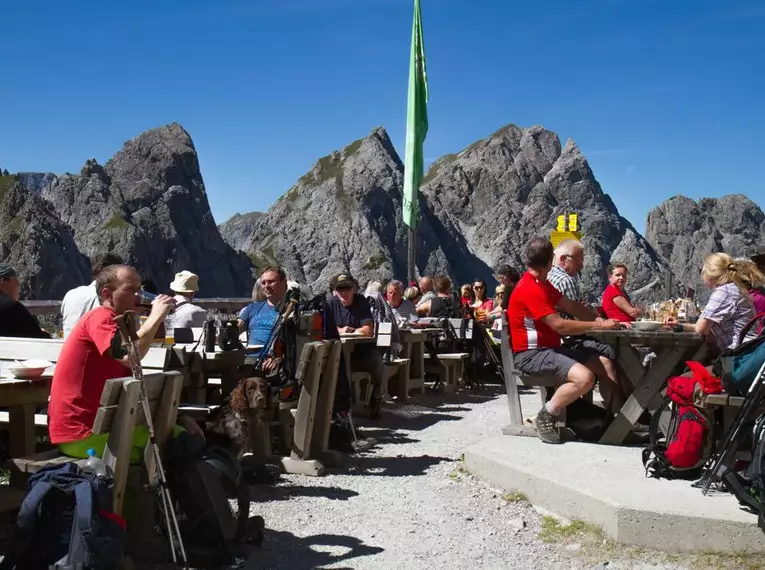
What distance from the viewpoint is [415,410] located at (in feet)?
32.2

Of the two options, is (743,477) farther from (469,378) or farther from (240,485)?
(469,378)

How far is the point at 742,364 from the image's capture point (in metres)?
4.81

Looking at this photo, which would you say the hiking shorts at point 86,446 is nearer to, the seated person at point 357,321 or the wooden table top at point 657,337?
the wooden table top at point 657,337

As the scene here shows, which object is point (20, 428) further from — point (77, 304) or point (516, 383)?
point (516, 383)

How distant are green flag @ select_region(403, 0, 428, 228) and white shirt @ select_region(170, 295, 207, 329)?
15.9 ft

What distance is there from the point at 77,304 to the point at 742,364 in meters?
5.07

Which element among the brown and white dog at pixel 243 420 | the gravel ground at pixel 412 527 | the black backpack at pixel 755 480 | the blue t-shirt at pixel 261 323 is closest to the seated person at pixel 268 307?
the blue t-shirt at pixel 261 323

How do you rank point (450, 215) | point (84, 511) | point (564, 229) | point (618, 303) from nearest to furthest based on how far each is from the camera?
point (84, 511), point (618, 303), point (564, 229), point (450, 215)

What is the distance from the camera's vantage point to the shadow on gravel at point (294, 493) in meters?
5.43

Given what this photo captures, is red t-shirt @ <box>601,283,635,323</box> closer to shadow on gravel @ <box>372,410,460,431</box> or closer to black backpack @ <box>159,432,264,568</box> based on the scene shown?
shadow on gravel @ <box>372,410,460,431</box>

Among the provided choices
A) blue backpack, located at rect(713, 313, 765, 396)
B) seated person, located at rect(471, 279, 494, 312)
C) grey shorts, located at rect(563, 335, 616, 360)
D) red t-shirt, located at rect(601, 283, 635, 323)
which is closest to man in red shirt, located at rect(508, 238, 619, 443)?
grey shorts, located at rect(563, 335, 616, 360)

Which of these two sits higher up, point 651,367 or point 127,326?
point 127,326

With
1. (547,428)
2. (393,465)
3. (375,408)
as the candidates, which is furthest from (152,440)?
(375,408)

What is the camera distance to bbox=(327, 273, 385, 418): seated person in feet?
27.8
